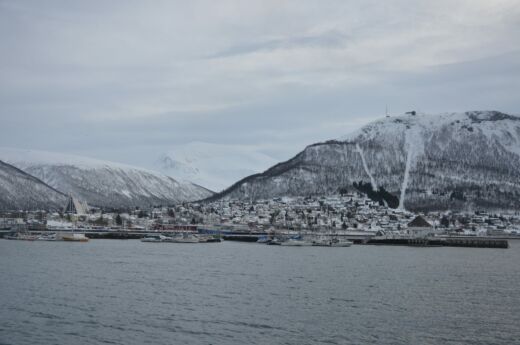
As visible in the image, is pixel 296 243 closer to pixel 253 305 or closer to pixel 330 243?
pixel 330 243

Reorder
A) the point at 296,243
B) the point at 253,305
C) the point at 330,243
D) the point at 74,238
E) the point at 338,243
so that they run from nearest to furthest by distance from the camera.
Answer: the point at 253,305 < the point at 338,243 < the point at 330,243 < the point at 296,243 < the point at 74,238

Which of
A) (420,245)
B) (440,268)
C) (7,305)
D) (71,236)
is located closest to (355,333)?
(7,305)

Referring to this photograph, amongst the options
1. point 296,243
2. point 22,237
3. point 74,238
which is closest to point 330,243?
point 296,243

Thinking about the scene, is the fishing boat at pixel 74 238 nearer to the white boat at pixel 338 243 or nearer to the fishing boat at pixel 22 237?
the fishing boat at pixel 22 237

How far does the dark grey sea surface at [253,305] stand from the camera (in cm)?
4047

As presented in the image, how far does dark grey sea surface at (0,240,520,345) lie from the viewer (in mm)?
40469

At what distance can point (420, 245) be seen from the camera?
166 metres

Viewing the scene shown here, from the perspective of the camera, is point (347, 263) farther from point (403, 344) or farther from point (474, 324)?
point (403, 344)

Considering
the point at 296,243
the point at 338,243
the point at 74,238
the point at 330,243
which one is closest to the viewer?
the point at 338,243

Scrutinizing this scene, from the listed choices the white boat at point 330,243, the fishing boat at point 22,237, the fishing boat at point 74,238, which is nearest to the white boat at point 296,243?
the white boat at point 330,243

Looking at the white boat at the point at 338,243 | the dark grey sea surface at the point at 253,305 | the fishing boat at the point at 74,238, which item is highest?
the fishing boat at the point at 74,238

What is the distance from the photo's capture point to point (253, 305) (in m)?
51.1

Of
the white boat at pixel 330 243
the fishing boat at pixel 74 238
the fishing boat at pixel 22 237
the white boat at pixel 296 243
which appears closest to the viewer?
the white boat at pixel 330 243

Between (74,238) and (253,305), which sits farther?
(74,238)
